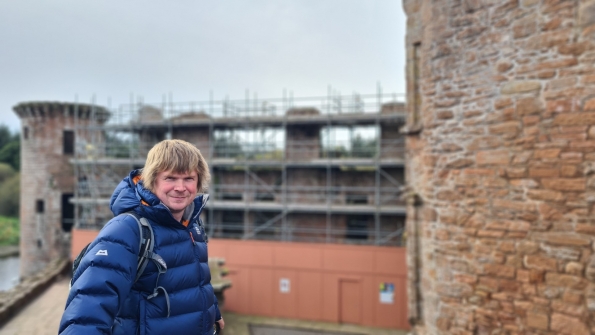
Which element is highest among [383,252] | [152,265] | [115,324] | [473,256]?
[152,265]

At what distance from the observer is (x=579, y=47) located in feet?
11.6

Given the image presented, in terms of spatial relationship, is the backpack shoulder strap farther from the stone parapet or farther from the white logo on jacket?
the stone parapet

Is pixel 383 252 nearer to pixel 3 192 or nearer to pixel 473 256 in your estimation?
pixel 473 256

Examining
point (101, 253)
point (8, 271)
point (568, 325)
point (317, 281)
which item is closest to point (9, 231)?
point (8, 271)

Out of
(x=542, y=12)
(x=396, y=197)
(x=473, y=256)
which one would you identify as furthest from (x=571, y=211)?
(x=396, y=197)

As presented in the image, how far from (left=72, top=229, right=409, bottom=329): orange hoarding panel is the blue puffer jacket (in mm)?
9511

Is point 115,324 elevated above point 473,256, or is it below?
above

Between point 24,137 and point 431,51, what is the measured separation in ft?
57.5

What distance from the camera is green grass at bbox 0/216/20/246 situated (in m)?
31.5

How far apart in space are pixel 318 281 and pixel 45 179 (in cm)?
1223

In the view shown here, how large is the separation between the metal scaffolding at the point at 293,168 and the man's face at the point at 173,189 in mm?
10559

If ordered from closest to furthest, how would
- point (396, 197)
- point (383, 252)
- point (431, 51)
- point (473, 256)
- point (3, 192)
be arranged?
1. point (473, 256)
2. point (431, 51)
3. point (383, 252)
4. point (396, 197)
5. point (3, 192)

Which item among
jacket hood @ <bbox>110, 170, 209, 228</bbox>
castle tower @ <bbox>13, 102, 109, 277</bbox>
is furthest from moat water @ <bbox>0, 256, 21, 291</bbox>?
jacket hood @ <bbox>110, 170, 209, 228</bbox>

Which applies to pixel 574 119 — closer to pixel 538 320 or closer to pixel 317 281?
pixel 538 320
